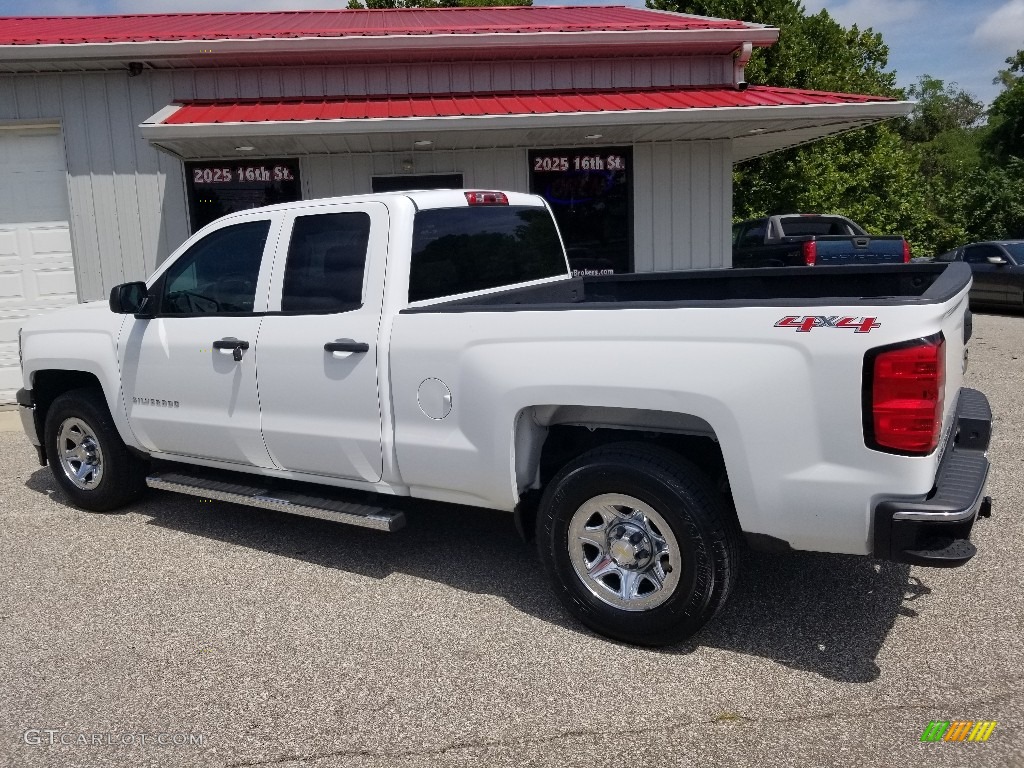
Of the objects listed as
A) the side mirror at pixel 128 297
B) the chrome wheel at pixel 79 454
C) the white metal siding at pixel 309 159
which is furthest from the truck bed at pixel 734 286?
the white metal siding at pixel 309 159

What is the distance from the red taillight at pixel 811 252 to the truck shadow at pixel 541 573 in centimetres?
992

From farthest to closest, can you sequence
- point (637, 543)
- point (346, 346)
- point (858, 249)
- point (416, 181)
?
point (858, 249) < point (416, 181) < point (346, 346) < point (637, 543)

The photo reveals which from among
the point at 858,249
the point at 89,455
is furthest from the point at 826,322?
the point at 858,249

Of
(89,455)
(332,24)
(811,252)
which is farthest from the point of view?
(811,252)

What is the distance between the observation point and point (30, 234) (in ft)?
32.8

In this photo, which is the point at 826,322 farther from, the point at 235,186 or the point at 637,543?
the point at 235,186

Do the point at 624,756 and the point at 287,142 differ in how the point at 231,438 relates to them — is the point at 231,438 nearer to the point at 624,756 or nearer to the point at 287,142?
the point at 624,756

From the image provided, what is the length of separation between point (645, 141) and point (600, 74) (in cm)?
99

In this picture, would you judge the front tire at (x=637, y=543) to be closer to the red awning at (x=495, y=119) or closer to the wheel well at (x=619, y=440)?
the wheel well at (x=619, y=440)

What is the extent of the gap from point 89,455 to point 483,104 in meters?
5.76

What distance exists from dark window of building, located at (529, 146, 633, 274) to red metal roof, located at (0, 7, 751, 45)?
1455mm

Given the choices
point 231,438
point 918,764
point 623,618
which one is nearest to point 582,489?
point 623,618

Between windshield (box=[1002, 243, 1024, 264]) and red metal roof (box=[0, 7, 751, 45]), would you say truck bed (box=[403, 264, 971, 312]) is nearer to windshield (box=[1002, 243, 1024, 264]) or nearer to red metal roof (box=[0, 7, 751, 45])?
red metal roof (box=[0, 7, 751, 45])

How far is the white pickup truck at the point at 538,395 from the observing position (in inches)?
123
